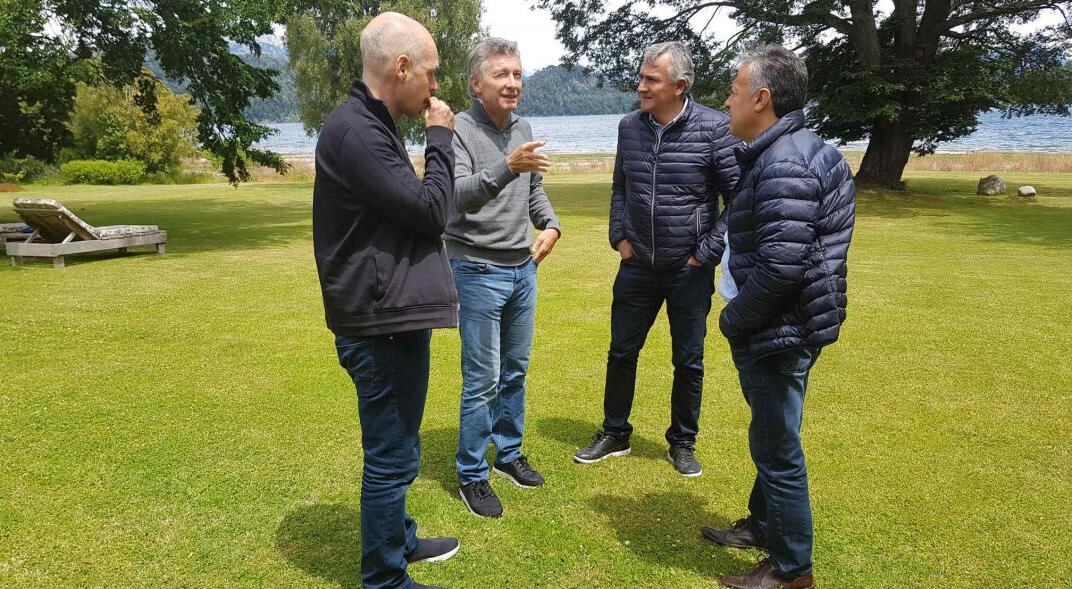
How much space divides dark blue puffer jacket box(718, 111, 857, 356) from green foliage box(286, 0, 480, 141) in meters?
39.2

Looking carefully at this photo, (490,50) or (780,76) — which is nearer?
(780,76)

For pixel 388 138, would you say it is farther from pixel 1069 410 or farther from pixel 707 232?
pixel 1069 410

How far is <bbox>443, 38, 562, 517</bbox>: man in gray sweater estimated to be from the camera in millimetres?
3760

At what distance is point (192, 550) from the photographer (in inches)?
140

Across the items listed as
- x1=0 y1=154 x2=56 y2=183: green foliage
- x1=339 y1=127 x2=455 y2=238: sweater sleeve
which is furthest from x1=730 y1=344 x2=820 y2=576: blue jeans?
x1=0 y1=154 x2=56 y2=183: green foliage

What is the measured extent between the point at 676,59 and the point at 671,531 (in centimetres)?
258

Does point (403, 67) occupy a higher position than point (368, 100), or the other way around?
point (403, 67)

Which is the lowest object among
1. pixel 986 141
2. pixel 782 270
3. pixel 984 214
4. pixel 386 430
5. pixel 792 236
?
pixel 984 214

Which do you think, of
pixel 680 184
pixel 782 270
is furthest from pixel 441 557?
pixel 680 184

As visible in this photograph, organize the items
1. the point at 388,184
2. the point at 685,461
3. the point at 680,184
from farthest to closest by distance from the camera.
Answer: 1. the point at 685,461
2. the point at 680,184
3. the point at 388,184

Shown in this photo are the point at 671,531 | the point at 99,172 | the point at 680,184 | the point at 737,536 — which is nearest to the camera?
the point at 737,536

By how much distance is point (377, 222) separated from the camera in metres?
2.71

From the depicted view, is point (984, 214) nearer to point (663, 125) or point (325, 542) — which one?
point (663, 125)

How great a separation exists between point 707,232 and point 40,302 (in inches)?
334
